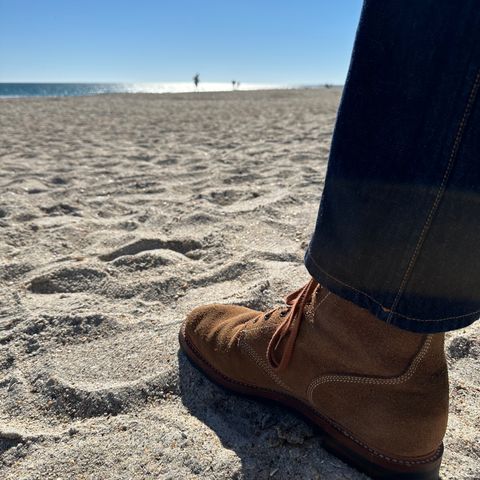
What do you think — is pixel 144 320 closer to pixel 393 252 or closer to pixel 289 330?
pixel 289 330

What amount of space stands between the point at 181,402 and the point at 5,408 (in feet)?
1.25

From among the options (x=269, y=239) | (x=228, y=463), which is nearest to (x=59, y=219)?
(x=269, y=239)

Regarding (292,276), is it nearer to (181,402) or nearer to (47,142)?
(181,402)

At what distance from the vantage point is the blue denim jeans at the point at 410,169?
0.55 m

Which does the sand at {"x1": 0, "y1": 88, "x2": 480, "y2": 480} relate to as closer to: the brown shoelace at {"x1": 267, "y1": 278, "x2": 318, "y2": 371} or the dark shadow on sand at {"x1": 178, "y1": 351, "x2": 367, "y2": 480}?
the dark shadow on sand at {"x1": 178, "y1": 351, "x2": 367, "y2": 480}

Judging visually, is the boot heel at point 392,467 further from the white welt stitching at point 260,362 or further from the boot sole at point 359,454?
the white welt stitching at point 260,362

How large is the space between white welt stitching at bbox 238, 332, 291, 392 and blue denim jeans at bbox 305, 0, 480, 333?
0.29 m

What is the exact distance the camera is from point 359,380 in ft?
2.55

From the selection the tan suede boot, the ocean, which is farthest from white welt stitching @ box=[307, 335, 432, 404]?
the ocean

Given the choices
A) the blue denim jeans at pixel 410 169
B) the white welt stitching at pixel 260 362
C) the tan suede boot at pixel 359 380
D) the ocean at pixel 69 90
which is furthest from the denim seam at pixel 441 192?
the ocean at pixel 69 90

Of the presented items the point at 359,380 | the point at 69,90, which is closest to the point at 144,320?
the point at 359,380

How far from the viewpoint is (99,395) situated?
986mm

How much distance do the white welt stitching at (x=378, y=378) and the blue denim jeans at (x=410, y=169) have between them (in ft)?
0.26

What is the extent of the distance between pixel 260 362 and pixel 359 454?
249mm
